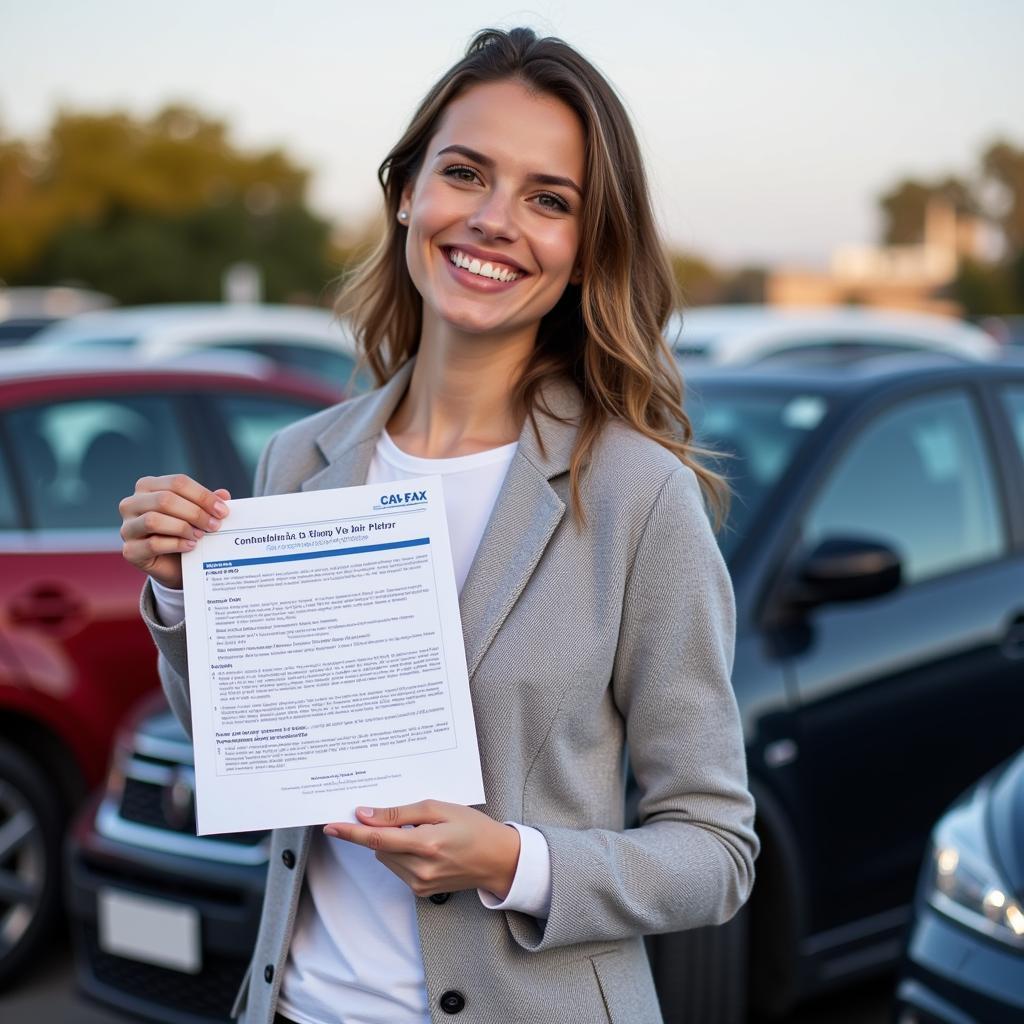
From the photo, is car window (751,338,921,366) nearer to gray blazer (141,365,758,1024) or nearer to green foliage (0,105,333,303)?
gray blazer (141,365,758,1024)

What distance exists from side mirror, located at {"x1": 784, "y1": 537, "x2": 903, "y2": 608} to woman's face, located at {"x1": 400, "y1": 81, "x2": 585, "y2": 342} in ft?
6.06

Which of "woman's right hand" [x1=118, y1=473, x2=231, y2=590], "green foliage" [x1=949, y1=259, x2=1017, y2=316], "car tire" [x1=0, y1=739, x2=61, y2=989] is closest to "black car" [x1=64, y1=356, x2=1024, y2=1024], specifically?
"car tire" [x1=0, y1=739, x2=61, y2=989]

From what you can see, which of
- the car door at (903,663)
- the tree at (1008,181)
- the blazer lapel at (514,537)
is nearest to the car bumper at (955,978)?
the car door at (903,663)

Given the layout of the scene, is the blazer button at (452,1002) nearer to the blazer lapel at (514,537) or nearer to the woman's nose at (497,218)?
the blazer lapel at (514,537)

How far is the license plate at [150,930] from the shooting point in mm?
3426

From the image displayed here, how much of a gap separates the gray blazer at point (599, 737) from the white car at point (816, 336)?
7.06 metres

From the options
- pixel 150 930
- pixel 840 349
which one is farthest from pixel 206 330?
pixel 150 930

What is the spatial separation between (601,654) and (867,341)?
29.0 feet

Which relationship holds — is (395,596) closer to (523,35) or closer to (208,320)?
(523,35)

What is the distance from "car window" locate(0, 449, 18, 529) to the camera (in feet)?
14.7

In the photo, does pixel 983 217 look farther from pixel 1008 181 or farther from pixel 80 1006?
pixel 80 1006

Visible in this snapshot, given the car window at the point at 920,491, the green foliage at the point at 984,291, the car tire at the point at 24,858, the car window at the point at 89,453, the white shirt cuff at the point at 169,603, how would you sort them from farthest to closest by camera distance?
the green foliage at the point at 984,291, the car window at the point at 89,453, the car tire at the point at 24,858, the car window at the point at 920,491, the white shirt cuff at the point at 169,603

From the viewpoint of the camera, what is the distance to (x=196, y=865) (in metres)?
3.47

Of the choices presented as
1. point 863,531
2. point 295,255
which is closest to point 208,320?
point 863,531
